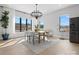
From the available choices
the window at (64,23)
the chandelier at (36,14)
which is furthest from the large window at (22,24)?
the window at (64,23)

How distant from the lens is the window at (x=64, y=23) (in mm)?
3662

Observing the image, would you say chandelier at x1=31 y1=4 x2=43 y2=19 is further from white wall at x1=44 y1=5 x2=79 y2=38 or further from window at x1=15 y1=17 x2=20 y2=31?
window at x1=15 y1=17 x2=20 y2=31

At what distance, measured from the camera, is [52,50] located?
3.55m

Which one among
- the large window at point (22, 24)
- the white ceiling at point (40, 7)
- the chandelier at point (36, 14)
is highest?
the white ceiling at point (40, 7)

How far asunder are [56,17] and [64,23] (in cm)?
30

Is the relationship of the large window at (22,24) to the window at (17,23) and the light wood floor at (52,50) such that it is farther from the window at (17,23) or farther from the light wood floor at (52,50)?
the light wood floor at (52,50)

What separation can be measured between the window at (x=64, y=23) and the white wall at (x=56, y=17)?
10 cm

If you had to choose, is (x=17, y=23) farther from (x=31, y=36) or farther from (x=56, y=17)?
(x=56, y=17)

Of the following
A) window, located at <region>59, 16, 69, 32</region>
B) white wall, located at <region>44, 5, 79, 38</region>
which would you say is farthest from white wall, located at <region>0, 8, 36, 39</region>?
window, located at <region>59, 16, 69, 32</region>

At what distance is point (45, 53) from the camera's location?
11.3 ft

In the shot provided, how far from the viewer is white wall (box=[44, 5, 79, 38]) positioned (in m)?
3.61

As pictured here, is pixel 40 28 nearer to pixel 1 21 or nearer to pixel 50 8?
pixel 50 8
